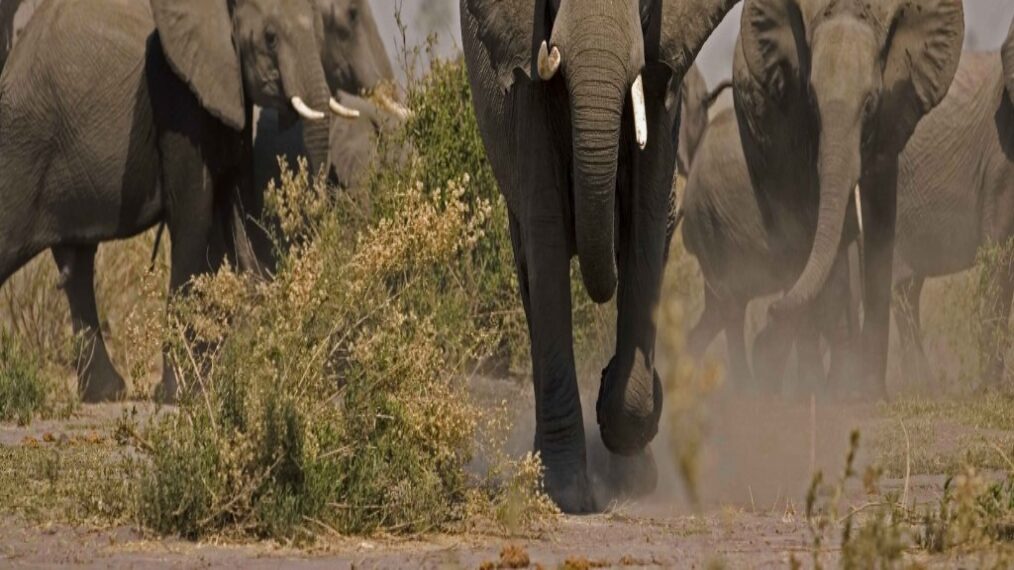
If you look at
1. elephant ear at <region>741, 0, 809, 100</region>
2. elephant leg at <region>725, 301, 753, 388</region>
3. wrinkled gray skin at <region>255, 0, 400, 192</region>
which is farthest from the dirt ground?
elephant leg at <region>725, 301, 753, 388</region>

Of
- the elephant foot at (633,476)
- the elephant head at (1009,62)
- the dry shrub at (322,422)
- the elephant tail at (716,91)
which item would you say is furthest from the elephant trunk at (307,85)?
the elephant tail at (716,91)

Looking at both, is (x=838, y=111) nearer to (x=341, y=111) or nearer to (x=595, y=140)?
(x=341, y=111)

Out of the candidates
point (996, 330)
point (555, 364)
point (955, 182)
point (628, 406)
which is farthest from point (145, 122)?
point (955, 182)

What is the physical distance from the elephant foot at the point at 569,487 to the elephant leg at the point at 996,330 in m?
5.24

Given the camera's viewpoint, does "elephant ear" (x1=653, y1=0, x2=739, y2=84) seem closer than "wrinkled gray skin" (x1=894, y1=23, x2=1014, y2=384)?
Yes

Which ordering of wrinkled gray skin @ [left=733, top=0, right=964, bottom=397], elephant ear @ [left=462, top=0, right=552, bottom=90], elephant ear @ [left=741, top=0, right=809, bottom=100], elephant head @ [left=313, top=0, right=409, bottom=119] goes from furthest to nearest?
elephant head @ [left=313, top=0, right=409, bottom=119], elephant ear @ [left=741, top=0, right=809, bottom=100], wrinkled gray skin @ [left=733, top=0, right=964, bottom=397], elephant ear @ [left=462, top=0, right=552, bottom=90]

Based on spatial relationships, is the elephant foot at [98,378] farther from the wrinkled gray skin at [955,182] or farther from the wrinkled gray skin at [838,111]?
the wrinkled gray skin at [955,182]

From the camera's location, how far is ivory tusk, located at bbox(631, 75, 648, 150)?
6.82m

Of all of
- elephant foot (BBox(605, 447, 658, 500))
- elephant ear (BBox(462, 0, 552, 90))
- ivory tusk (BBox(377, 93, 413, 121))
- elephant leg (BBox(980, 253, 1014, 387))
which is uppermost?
ivory tusk (BBox(377, 93, 413, 121))

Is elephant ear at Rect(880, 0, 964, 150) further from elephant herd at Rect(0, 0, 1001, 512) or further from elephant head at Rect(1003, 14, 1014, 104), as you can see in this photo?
elephant head at Rect(1003, 14, 1014, 104)

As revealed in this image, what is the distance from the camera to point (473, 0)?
7.42m

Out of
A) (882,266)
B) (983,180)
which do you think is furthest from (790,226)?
(983,180)

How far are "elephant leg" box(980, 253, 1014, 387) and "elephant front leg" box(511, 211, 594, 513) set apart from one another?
5199 mm

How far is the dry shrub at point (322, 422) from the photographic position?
21.4 ft
